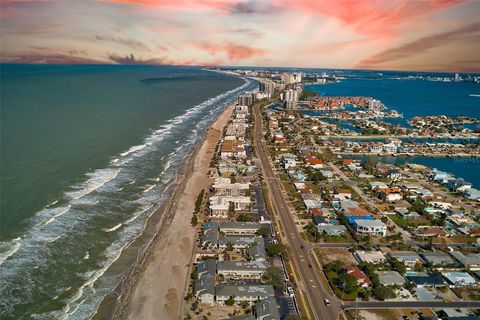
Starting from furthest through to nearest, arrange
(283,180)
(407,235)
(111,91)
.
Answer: (111,91) < (283,180) < (407,235)

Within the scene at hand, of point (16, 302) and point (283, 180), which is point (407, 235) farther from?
point (16, 302)

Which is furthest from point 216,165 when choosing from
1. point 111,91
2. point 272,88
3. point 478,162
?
point 272,88

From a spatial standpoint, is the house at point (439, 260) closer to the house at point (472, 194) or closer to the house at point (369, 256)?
the house at point (369, 256)

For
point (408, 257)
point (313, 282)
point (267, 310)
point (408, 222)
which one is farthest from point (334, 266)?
point (408, 222)

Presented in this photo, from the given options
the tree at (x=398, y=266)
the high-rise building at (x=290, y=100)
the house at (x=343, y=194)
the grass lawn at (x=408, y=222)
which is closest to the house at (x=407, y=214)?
the grass lawn at (x=408, y=222)

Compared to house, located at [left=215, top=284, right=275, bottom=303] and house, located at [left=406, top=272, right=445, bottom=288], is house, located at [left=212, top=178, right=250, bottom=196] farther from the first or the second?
house, located at [left=406, top=272, right=445, bottom=288]

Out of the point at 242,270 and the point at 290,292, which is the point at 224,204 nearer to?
the point at 242,270

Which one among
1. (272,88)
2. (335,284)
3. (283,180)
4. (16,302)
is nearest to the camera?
(16,302)
